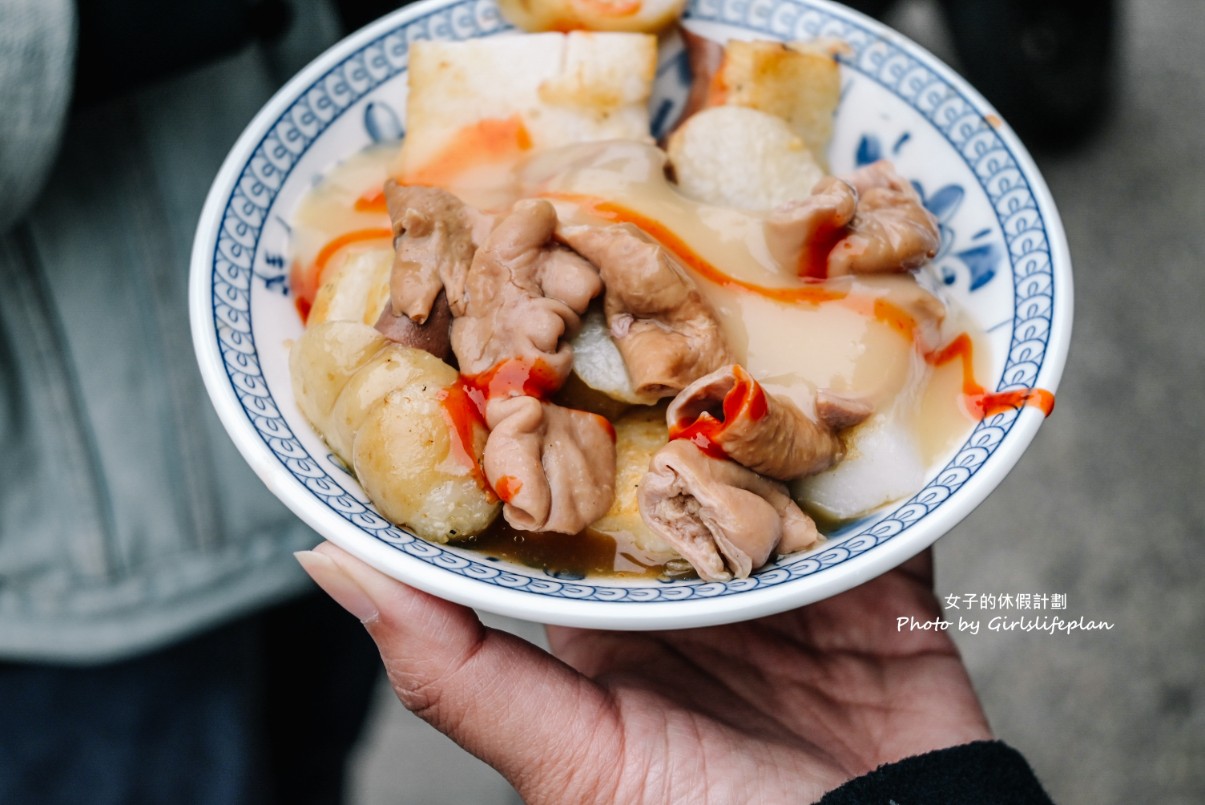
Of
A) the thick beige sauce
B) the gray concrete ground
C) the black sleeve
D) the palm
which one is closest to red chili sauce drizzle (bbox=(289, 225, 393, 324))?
the thick beige sauce

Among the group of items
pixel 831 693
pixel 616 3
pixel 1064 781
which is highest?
pixel 616 3

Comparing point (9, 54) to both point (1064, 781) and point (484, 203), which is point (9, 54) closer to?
point (484, 203)

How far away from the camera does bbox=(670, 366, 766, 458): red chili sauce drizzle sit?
120 centimetres

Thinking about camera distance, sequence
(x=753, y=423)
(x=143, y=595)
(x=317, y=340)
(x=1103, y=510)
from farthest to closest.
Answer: (x=1103, y=510) < (x=143, y=595) < (x=317, y=340) < (x=753, y=423)

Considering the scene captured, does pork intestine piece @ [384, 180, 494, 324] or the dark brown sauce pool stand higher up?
pork intestine piece @ [384, 180, 494, 324]

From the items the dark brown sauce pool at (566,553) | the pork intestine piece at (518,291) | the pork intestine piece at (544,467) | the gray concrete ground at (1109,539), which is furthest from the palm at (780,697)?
the gray concrete ground at (1109,539)

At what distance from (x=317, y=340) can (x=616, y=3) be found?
84cm

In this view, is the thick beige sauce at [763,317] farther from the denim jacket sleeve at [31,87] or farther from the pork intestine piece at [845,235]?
the denim jacket sleeve at [31,87]

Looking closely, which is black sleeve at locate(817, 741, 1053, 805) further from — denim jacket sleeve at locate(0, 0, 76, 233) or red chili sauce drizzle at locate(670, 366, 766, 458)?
denim jacket sleeve at locate(0, 0, 76, 233)

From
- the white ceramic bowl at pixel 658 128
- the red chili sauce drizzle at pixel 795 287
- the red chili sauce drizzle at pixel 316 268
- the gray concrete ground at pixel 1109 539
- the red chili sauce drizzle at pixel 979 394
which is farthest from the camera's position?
the gray concrete ground at pixel 1109 539

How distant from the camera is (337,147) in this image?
163 centimetres

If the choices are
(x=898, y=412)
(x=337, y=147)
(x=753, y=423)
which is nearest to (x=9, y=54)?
(x=337, y=147)

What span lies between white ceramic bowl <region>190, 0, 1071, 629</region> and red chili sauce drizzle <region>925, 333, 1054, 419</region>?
18mm

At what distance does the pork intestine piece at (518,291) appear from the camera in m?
1.29
